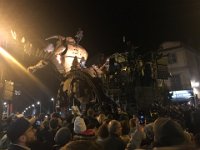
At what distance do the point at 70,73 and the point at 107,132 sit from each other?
1549 centimetres

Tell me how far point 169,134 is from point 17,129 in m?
2.38

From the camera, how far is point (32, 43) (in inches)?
851

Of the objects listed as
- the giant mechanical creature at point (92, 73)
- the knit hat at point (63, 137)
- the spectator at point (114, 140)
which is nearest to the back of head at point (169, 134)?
the spectator at point (114, 140)

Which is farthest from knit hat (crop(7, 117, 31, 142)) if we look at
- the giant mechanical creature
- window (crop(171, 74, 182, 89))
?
window (crop(171, 74, 182, 89))

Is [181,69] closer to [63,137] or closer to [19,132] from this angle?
[63,137]

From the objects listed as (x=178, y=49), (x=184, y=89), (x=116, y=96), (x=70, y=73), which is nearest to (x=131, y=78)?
(x=116, y=96)

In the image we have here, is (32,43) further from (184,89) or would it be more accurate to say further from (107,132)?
(184,89)

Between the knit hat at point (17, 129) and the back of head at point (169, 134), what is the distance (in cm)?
215

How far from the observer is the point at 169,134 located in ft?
8.54

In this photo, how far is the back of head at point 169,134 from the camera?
252cm

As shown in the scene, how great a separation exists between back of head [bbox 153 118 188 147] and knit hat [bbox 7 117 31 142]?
7.07 feet

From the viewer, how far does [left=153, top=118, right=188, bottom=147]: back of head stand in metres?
2.52

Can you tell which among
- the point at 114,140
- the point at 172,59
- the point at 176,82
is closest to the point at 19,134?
the point at 114,140

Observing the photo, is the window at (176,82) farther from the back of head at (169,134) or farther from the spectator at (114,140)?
the back of head at (169,134)
